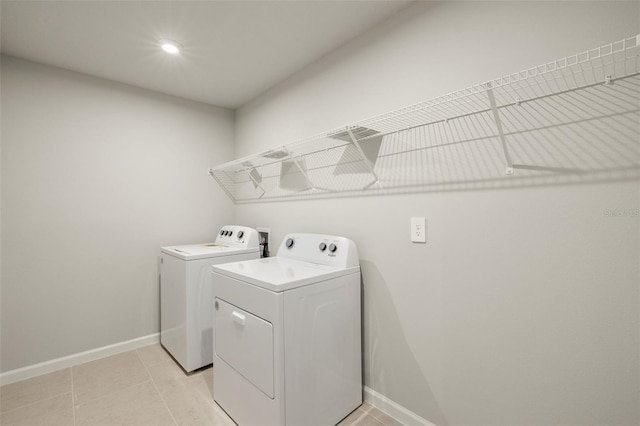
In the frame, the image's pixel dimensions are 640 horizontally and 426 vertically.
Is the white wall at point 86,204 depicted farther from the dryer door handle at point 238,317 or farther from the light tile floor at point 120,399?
the dryer door handle at point 238,317

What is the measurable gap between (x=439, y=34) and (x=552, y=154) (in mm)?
812

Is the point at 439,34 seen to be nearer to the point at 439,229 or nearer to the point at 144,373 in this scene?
the point at 439,229

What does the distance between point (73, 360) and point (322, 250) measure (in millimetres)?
2150

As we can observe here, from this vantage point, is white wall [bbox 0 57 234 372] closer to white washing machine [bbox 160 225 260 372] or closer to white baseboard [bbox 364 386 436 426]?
white washing machine [bbox 160 225 260 372]

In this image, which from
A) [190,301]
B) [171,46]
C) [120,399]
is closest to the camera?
[120,399]

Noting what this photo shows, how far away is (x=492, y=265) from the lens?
49.5 inches

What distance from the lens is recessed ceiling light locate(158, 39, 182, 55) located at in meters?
1.90

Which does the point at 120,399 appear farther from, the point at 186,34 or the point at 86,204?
the point at 186,34

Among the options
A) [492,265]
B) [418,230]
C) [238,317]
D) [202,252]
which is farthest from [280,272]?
[492,265]

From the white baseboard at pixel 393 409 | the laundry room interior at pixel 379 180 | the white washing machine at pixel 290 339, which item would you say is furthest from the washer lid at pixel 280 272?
the white baseboard at pixel 393 409

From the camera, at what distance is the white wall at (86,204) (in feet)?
6.61

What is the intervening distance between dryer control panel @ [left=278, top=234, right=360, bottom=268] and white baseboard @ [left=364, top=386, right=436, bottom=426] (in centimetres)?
79

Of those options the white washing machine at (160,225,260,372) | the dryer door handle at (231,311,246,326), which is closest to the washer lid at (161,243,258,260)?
the white washing machine at (160,225,260,372)

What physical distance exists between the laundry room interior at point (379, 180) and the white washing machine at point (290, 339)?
0.18 metres
